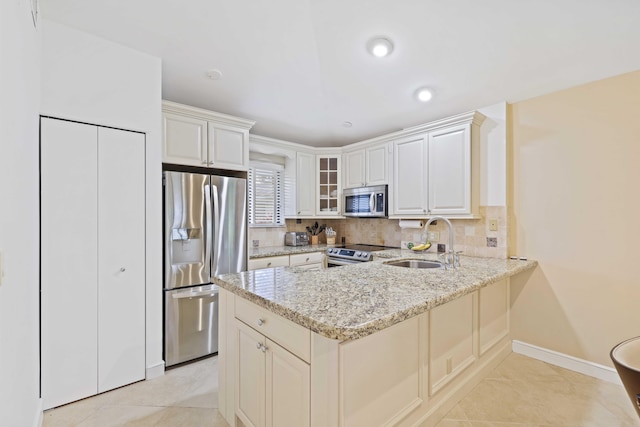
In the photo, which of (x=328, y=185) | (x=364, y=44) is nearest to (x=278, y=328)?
(x=364, y=44)

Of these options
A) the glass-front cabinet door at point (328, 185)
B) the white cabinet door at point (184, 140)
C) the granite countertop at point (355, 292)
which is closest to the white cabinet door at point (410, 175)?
the glass-front cabinet door at point (328, 185)

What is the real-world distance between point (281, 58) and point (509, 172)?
7.62ft

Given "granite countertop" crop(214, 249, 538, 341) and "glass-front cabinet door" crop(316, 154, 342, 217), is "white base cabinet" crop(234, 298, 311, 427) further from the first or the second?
"glass-front cabinet door" crop(316, 154, 342, 217)

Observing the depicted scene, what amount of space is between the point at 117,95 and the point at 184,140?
639 mm

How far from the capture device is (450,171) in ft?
9.71

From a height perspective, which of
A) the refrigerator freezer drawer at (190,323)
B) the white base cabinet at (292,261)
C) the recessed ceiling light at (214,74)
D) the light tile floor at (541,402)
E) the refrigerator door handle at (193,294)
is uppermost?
the recessed ceiling light at (214,74)

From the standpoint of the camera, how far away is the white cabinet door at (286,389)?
1.22 m

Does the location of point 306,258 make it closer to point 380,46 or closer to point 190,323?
point 190,323

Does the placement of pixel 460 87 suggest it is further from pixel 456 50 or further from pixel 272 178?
pixel 272 178

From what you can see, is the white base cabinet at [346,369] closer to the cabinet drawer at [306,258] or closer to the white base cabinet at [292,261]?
the white base cabinet at [292,261]

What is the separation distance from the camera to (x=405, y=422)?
5.16ft

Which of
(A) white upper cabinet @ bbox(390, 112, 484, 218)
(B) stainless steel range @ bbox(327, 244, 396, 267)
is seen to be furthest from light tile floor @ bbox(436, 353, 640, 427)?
(B) stainless steel range @ bbox(327, 244, 396, 267)

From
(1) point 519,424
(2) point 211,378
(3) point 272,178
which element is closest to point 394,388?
(1) point 519,424

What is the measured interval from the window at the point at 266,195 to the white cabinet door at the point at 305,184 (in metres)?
0.28
